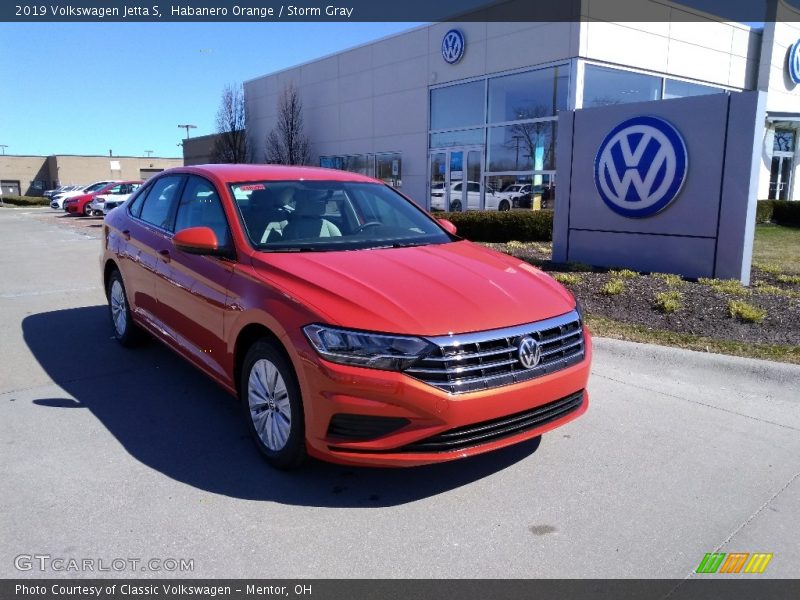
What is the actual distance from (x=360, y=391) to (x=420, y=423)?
325 mm

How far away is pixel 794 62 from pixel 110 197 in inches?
1147

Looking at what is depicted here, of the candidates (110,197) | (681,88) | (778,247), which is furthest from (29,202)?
(778,247)

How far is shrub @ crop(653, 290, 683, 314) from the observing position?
665 cm

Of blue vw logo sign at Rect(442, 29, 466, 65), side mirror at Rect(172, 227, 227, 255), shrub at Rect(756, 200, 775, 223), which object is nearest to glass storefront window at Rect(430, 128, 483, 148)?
blue vw logo sign at Rect(442, 29, 466, 65)

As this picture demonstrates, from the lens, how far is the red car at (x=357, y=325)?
2.98m

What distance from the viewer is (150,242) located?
5.09 meters

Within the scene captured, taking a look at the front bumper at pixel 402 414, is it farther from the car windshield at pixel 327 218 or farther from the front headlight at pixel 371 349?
the car windshield at pixel 327 218

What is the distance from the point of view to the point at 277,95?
33219 millimetres

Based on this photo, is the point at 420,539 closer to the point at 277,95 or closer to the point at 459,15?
the point at 459,15

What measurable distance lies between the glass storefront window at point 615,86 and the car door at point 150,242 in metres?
15.5

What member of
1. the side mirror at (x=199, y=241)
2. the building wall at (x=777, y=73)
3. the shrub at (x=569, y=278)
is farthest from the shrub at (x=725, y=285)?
the building wall at (x=777, y=73)
